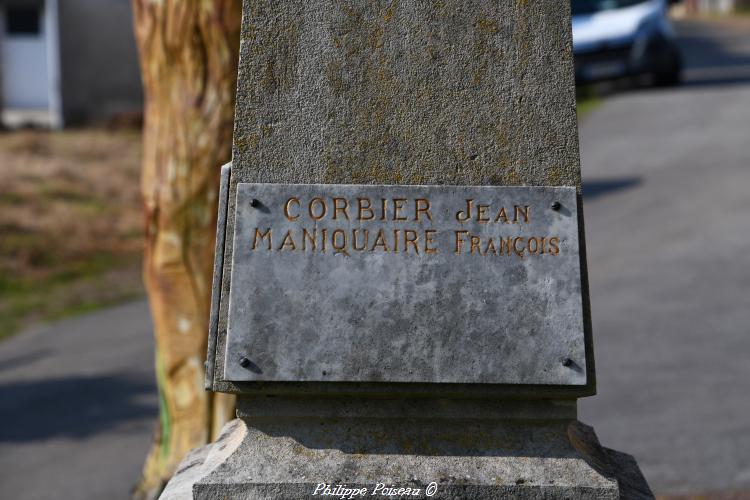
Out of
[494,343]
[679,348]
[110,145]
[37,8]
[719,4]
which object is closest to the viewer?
[494,343]

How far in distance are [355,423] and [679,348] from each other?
5601 millimetres

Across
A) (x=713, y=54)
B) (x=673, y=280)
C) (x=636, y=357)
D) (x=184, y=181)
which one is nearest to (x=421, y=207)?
(x=184, y=181)

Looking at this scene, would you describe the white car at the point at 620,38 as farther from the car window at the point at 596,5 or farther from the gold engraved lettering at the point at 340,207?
the gold engraved lettering at the point at 340,207

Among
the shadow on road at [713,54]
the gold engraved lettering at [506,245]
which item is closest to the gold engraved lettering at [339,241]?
the gold engraved lettering at [506,245]

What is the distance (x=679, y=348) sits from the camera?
8.12m

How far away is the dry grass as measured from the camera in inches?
438

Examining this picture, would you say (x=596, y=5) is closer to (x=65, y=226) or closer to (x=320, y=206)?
(x=65, y=226)

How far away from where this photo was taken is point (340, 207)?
3008mm

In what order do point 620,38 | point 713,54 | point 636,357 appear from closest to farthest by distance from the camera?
point 636,357 → point 620,38 → point 713,54

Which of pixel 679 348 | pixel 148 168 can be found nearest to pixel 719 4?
pixel 679 348

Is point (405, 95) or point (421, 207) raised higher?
point (405, 95)

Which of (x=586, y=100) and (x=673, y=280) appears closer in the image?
(x=673, y=280)

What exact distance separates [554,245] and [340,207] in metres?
0.61

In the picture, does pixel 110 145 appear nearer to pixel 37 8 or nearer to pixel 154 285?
pixel 37 8
